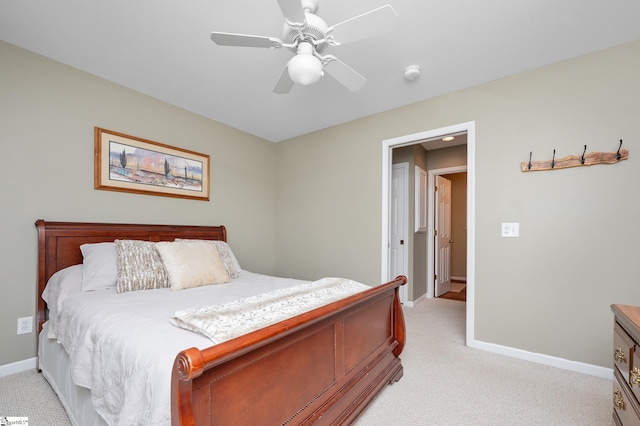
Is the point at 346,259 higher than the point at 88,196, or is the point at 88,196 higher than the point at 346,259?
the point at 88,196

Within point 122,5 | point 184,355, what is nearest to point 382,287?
point 184,355

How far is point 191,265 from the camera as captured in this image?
90.0 inches

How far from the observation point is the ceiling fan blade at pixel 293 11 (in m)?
1.33

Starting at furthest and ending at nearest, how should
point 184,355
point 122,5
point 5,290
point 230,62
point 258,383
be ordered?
point 230,62 → point 5,290 → point 122,5 → point 258,383 → point 184,355

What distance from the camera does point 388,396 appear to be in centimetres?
192

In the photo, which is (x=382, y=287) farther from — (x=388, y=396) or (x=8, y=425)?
(x=8, y=425)

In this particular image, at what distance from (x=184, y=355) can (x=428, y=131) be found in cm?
301

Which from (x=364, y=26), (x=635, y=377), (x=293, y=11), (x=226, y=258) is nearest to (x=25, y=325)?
(x=226, y=258)

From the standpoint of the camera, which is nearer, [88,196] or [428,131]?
[88,196]

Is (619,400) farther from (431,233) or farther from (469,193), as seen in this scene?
(431,233)

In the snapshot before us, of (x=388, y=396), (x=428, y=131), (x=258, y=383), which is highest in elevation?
(x=428, y=131)

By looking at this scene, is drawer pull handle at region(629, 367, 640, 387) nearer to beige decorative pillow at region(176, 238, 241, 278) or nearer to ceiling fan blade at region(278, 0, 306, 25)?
ceiling fan blade at region(278, 0, 306, 25)

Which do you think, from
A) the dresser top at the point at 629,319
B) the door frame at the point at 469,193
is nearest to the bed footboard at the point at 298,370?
the door frame at the point at 469,193

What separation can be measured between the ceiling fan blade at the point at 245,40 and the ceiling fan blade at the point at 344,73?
1.16 feet
